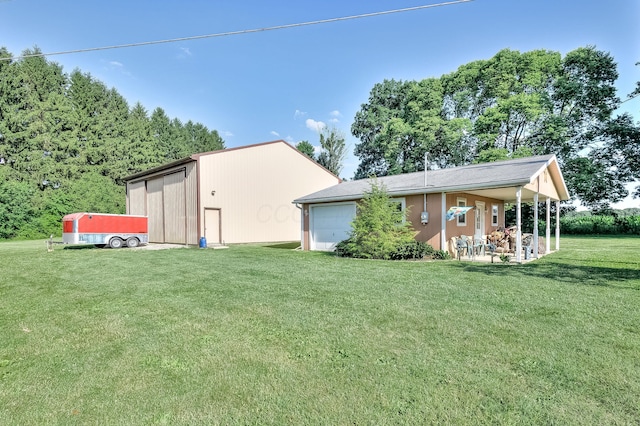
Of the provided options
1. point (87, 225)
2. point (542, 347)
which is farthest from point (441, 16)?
point (87, 225)

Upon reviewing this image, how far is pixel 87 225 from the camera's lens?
48.7 ft

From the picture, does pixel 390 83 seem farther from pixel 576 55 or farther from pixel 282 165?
pixel 282 165

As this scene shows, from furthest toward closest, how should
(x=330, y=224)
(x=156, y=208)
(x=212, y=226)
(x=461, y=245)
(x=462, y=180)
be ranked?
(x=156, y=208), (x=212, y=226), (x=330, y=224), (x=462, y=180), (x=461, y=245)

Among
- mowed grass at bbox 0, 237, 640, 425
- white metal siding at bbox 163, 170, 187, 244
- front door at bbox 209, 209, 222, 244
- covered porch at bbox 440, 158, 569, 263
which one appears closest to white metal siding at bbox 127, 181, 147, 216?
white metal siding at bbox 163, 170, 187, 244

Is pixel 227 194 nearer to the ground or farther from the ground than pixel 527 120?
nearer to the ground

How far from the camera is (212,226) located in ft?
60.2

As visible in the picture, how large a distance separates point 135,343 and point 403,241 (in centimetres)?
895

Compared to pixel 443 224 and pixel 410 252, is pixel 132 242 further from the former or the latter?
pixel 443 224

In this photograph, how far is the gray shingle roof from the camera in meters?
10.2

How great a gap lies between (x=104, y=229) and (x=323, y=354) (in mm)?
15898

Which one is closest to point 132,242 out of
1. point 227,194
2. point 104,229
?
point 104,229

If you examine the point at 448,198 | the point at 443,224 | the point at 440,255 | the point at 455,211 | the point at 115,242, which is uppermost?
the point at 448,198

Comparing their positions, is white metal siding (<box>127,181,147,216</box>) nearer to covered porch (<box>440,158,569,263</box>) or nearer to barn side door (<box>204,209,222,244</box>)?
barn side door (<box>204,209,222,244</box>)

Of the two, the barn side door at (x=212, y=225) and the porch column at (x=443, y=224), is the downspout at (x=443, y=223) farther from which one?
the barn side door at (x=212, y=225)
